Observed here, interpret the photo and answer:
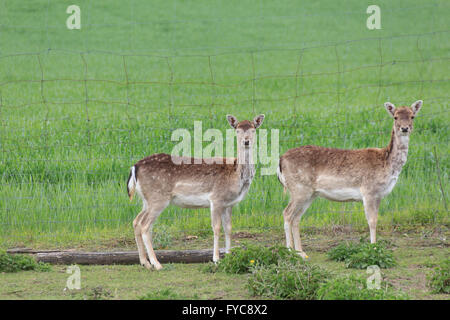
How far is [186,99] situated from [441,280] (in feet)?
45.8

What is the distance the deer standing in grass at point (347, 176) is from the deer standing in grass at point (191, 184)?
0.69 metres

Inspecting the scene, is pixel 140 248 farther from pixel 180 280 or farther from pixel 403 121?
pixel 403 121

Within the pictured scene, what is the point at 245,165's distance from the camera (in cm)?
930

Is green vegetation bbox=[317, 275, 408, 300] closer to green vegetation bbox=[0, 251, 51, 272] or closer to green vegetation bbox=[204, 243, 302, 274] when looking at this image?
green vegetation bbox=[204, 243, 302, 274]

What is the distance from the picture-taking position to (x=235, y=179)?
30.5 ft

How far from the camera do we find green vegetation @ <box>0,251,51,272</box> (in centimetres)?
845

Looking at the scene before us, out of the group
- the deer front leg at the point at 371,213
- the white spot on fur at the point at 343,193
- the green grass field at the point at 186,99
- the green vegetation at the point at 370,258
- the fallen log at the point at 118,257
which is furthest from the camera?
the green grass field at the point at 186,99

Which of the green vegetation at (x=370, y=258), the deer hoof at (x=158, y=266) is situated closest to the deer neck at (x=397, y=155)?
the green vegetation at (x=370, y=258)

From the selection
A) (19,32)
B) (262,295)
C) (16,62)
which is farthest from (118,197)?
(19,32)

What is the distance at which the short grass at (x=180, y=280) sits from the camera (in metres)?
7.34

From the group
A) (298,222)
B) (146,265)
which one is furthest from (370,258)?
(146,265)

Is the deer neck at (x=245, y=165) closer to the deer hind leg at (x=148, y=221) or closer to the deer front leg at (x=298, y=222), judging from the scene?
the deer front leg at (x=298, y=222)

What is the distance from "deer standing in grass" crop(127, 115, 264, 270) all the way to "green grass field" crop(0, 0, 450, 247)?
1.16 m

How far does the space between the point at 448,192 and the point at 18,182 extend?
707 cm
